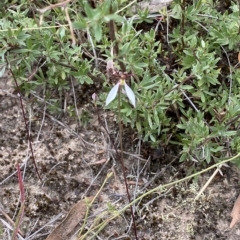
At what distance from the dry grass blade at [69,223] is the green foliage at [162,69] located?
45 centimetres

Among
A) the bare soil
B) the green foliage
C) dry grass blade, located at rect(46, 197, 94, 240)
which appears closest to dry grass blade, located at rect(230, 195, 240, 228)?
the bare soil

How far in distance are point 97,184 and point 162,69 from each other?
25.1 inches

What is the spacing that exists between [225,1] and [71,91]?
97cm

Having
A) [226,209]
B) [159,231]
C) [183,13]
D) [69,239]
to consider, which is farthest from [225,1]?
[69,239]

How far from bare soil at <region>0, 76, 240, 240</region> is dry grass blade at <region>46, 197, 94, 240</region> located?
0.03 metres

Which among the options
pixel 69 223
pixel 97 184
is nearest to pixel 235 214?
pixel 97 184

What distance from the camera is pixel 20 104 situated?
2.38 meters

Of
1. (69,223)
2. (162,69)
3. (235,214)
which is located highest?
(162,69)

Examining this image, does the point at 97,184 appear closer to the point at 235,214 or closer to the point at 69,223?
the point at 69,223

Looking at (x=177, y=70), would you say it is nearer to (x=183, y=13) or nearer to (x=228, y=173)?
(x=183, y=13)

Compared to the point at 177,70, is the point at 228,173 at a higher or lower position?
lower

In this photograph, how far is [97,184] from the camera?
7.22 feet

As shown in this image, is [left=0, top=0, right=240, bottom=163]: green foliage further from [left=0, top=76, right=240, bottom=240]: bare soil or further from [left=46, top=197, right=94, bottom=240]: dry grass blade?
[left=46, top=197, right=94, bottom=240]: dry grass blade

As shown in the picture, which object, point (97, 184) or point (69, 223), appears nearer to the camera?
point (69, 223)
